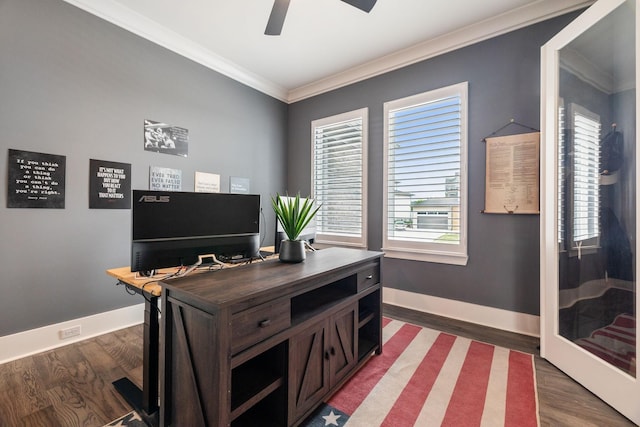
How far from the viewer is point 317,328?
4.85 feet

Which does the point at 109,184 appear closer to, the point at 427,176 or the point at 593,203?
the point at 427,176

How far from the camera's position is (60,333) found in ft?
7.41

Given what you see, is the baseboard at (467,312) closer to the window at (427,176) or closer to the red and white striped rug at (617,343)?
the window at (427,176)

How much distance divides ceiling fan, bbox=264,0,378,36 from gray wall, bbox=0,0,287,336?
1480 millimetres

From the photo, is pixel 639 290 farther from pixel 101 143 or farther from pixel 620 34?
pixel 101 143

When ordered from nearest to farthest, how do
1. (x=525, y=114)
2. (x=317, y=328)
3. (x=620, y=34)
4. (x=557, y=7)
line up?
(x=317, y=328), (x=620, y=34), (x=557, y=7), (x=525, y=114)

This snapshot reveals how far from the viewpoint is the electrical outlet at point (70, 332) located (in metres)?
2.27

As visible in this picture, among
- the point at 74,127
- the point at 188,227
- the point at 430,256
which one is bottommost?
the point at 430,256

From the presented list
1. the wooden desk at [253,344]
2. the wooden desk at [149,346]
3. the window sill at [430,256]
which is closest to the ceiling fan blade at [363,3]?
the wooden desk at [253,344]

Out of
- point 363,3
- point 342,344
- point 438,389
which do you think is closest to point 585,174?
point 438,389

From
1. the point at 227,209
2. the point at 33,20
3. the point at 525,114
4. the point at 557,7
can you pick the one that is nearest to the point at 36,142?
the point at 33,20

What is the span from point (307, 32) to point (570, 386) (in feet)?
12.1

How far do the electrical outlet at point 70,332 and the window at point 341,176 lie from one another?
2729 mm

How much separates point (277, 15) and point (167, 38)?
1581 millimetres
